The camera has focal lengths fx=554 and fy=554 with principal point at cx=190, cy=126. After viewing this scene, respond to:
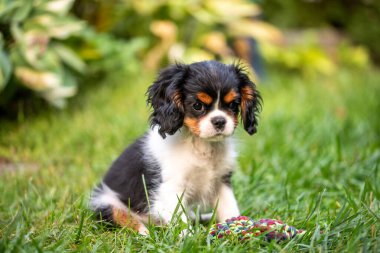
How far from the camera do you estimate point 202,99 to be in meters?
3.43

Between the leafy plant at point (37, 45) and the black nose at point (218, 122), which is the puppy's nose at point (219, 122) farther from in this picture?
the leafy plant at point (37, 45)

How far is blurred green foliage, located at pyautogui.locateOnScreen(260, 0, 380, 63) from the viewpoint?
1152cm

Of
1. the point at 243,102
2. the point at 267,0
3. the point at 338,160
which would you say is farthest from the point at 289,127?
the point at 267,0

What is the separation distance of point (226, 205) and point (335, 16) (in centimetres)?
913

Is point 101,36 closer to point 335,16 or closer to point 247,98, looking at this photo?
point 247,98

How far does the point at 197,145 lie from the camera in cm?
368

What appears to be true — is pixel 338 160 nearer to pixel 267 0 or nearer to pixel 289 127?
pixel 289 127

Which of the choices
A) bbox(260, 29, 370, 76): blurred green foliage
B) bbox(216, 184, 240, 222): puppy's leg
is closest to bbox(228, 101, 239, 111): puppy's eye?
bbox(216, 184, 240, 222): puppy's leg

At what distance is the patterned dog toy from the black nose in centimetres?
58

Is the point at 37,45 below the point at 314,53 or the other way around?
the other way around

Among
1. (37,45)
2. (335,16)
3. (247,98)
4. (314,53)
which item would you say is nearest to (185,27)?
(314,53)

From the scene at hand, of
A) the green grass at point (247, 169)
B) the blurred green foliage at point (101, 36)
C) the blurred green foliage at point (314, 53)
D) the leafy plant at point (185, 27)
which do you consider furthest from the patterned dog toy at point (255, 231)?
the blurred green foliage at point (314, 53)

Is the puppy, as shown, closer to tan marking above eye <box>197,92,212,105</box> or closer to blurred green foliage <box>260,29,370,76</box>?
tan marking above eye <box>197,92,212,105</box>

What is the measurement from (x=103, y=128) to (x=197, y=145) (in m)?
2.91
